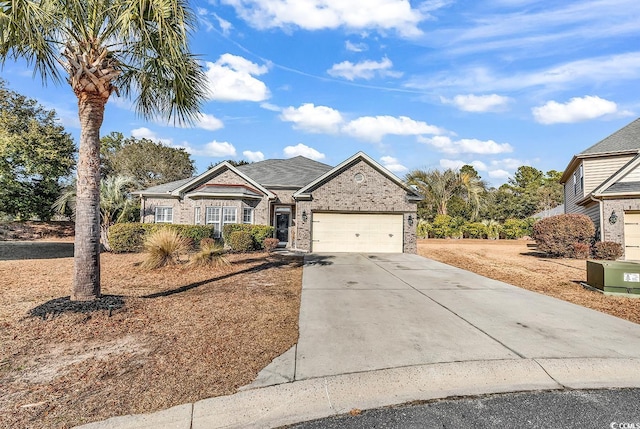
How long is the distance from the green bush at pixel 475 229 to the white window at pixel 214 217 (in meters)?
19.9

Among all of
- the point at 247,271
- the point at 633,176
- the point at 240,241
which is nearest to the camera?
the point at 247,271

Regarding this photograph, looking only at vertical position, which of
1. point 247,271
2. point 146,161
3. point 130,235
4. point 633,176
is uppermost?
point 146,161

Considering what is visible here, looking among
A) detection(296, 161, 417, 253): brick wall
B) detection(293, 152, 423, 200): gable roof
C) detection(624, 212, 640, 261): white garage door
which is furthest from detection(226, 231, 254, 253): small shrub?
detection(624, 212, 640, 261): white garage door

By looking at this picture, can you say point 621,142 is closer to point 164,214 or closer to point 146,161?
point 164,214

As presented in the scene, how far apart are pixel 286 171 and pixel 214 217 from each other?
642cm

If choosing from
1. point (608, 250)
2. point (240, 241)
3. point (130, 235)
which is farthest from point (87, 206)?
point (608, 250)

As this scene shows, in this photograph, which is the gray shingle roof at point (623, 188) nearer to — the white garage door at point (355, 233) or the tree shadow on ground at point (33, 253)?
the white garage door at point (355, 233)

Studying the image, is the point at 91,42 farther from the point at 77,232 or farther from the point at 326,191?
the point at 326,191

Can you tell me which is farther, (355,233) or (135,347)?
(355,233)

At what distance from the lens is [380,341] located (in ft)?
15.2

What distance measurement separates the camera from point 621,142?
58.5 feet

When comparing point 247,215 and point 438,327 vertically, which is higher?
point 247,215

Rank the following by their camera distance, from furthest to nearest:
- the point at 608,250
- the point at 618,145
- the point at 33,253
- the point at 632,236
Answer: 1. the point at 618,145
2. the point at 33,253
3. the point at 632,236
4. the point at 608,250

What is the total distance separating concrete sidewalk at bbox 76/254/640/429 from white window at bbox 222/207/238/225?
457 inches
